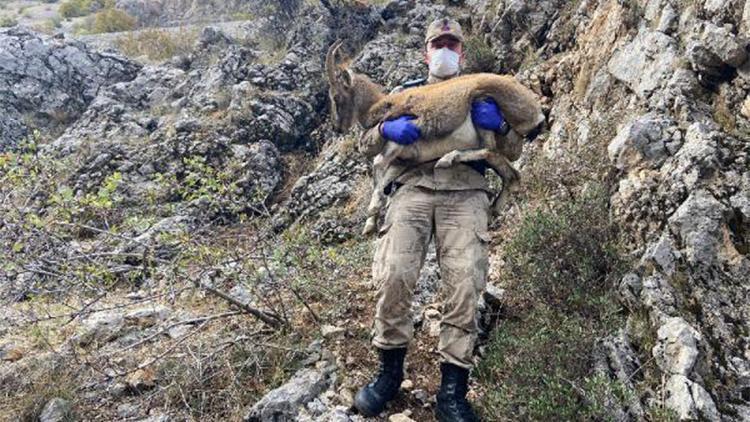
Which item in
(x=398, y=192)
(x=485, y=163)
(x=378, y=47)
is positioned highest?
(x=485, y=163)

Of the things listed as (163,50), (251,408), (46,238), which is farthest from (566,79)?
(163,50)

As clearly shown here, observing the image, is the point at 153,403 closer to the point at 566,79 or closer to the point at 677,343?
the point at 677,343

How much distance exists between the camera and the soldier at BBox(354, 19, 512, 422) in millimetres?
2818

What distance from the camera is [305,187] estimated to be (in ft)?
24.6

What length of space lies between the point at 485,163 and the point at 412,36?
658 centimetres

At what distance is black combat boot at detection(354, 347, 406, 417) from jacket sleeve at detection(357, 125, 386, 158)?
1.10 metres

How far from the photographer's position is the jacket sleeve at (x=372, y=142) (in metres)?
3.18

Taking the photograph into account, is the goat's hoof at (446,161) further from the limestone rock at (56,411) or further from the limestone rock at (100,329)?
the limestone rock at (100,329)

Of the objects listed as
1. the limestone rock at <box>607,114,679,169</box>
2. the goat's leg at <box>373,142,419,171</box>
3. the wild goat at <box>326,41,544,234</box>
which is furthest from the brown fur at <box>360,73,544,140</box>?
the limestone rock at <box>607,114,679,169</box>

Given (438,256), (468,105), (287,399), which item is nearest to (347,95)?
(468,105)

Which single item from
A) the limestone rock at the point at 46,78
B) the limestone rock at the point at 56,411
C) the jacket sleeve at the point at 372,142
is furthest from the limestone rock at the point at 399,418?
the limestone rock at the point at 46,78

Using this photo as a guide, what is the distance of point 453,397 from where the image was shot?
9.16 ft

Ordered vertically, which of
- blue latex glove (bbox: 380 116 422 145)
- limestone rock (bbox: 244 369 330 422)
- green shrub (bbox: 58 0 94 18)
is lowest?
green shrub (bbox: 58 0 94 18)

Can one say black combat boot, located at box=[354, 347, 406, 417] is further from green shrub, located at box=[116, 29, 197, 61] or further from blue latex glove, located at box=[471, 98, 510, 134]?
green shrub, located at box=[116, 29, 197, 61]
